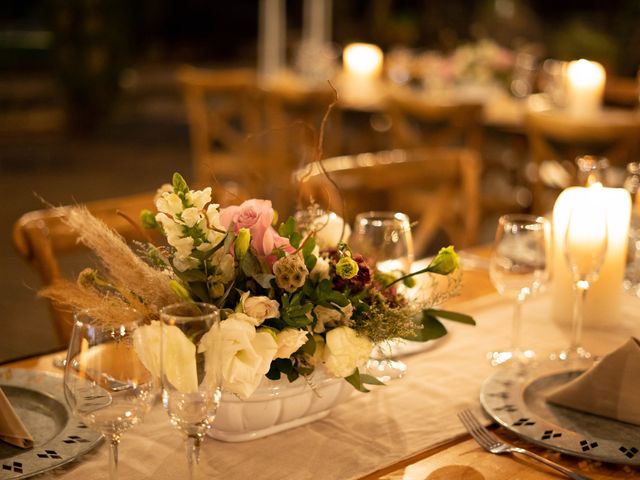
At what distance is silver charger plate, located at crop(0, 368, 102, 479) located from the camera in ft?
3.57

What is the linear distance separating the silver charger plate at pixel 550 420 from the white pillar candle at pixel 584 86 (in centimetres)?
300

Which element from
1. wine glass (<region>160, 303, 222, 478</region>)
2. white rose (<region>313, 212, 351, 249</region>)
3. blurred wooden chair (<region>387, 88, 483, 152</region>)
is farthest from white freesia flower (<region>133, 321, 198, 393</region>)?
blurred wooden chair (<region>387, 88, 483, 152</region>)

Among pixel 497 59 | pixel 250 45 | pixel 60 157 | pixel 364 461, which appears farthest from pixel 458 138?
pixel 364 461

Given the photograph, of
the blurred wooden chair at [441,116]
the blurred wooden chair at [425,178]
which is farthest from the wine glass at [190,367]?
the blurred wooden chair at [441,116]

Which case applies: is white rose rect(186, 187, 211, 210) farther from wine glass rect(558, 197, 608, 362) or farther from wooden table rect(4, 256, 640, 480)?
wine glass rect(558, 197, 608, 362)

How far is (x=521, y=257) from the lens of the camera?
1410 mm

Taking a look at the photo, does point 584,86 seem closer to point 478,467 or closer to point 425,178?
point 425,178

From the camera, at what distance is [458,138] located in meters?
7.55

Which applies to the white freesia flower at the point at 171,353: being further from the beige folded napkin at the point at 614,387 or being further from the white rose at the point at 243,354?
the beige folded napkin at the point at 614,387

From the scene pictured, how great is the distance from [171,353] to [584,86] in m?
3.57

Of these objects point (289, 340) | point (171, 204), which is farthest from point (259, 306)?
point (171, 204)

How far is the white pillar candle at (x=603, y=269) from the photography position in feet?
5.19

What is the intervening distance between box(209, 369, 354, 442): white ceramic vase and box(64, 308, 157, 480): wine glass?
0.55 feet

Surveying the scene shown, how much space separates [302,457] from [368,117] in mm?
4483
